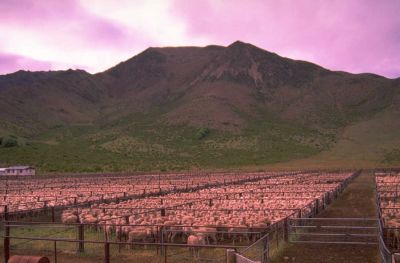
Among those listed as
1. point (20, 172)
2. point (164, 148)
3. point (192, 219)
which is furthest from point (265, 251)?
point (164, 148)

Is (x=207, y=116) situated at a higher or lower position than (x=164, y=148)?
higher

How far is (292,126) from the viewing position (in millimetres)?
133500

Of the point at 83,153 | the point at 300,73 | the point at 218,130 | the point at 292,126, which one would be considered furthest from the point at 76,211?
the point at 300,73

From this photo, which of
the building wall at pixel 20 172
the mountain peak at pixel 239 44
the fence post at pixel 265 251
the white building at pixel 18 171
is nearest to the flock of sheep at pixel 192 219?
the fence post at pixel 265 251

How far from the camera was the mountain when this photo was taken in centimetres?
10425

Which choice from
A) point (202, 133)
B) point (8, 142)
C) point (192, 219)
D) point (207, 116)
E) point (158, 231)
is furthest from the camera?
point (207, 116)

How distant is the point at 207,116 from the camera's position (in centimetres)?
13500

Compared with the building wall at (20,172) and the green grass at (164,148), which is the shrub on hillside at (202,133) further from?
the building wall at (20,172)

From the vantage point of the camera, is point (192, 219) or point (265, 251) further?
point (192, 219)

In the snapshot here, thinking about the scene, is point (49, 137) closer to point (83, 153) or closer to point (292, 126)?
point (83, 153)

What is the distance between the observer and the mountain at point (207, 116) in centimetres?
10425

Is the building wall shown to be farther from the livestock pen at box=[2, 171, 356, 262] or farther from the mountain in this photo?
the livestock pen at box=[2, 171, 356, 262]

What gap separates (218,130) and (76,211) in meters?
103

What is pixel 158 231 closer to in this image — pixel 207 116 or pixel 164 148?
pixel 164 148
